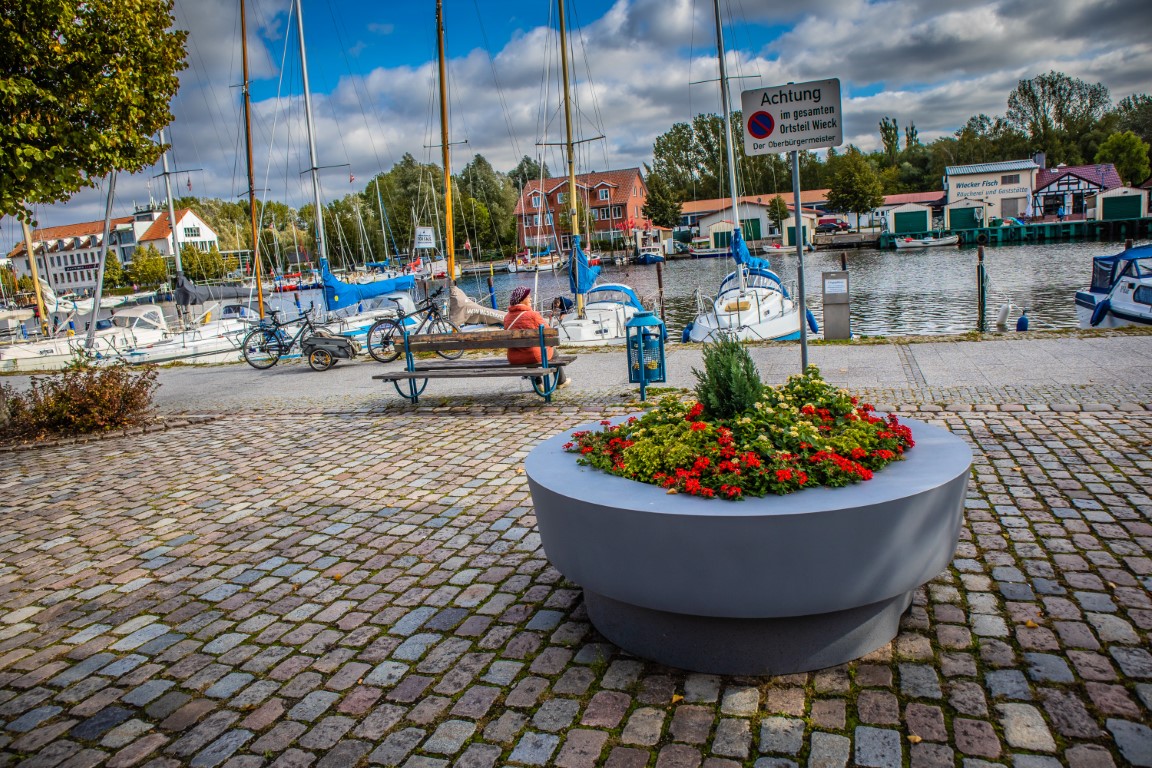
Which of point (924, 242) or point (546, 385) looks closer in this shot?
point (546, 385)

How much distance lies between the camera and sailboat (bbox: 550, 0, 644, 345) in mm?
21656

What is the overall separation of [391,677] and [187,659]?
1182mm

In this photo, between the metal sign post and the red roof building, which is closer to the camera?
the metal sign post

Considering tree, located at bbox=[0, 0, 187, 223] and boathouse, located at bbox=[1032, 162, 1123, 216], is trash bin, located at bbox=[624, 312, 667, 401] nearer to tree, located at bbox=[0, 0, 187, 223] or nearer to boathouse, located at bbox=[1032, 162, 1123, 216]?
tree, located at bbox=[0, 0, 187, 223]

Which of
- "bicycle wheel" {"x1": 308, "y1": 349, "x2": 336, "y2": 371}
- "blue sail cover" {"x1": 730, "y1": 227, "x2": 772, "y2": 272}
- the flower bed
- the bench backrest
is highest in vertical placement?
"blue sail cover" {"x1": 730, "y1": 227, "x2": 772, "y2": 272}

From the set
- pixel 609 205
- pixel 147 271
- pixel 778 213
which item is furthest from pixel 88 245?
pixel 778 213

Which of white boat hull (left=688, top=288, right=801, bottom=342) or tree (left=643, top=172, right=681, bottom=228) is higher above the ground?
tree (left=643, top=172, right=681, bottom=228)

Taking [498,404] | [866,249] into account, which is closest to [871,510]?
[498,404]

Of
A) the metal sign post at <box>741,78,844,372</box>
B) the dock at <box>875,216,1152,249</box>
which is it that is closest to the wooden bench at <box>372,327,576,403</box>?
the metal sign post at <box>741,78,844,372</box>

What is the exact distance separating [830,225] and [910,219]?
56.6ft

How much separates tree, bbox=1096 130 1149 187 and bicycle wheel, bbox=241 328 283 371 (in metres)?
97.6

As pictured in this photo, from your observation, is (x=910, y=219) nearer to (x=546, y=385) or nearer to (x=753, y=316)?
(x=753, y=316)

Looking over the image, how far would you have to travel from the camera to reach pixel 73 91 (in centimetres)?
920

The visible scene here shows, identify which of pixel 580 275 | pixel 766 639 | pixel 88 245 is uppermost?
pixel 88 245
